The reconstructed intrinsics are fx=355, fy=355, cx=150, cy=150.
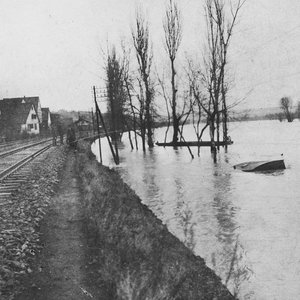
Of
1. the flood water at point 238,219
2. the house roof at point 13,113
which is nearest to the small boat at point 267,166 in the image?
the flood water at point 238,219

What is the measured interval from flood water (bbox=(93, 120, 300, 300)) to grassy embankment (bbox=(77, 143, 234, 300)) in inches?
24.0

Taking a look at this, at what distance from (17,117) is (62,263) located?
58115mm

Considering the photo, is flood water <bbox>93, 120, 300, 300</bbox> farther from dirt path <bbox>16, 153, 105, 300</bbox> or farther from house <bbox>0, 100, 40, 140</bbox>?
house <bbox>0, 100, 40, 140</bbox>

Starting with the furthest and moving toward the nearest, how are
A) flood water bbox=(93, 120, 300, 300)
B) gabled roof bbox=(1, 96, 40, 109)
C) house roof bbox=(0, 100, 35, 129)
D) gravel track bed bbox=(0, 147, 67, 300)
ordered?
gabled roof bbox=(1, 96, 40, 109), house roof bbox=(0, 100, 35, 129), flood water bbox=(93, 120, 300, 300), gravel track bed bbox=(0, 147, 67, 300)

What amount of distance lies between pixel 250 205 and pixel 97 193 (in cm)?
550

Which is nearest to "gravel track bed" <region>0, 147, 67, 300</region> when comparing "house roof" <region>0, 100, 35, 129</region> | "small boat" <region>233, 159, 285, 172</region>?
"small boat" <region>233, 159, 285, 172</region>

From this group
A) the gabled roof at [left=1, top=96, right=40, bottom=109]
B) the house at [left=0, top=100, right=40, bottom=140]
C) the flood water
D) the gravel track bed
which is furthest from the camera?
the gabled roof at [left=1, top=96, right=40, bottom=109]

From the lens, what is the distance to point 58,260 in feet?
20.5

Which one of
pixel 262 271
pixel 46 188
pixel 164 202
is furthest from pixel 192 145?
pixel 262 271

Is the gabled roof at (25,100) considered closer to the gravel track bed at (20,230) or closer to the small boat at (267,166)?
the small boat at (267,166)

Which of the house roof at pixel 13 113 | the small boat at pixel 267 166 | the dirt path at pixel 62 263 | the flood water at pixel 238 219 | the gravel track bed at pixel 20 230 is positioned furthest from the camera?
the house roof at pixel 13 113

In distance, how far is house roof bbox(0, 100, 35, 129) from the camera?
5894 cm

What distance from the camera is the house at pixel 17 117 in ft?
191

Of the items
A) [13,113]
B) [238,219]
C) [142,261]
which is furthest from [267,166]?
[13,113]
